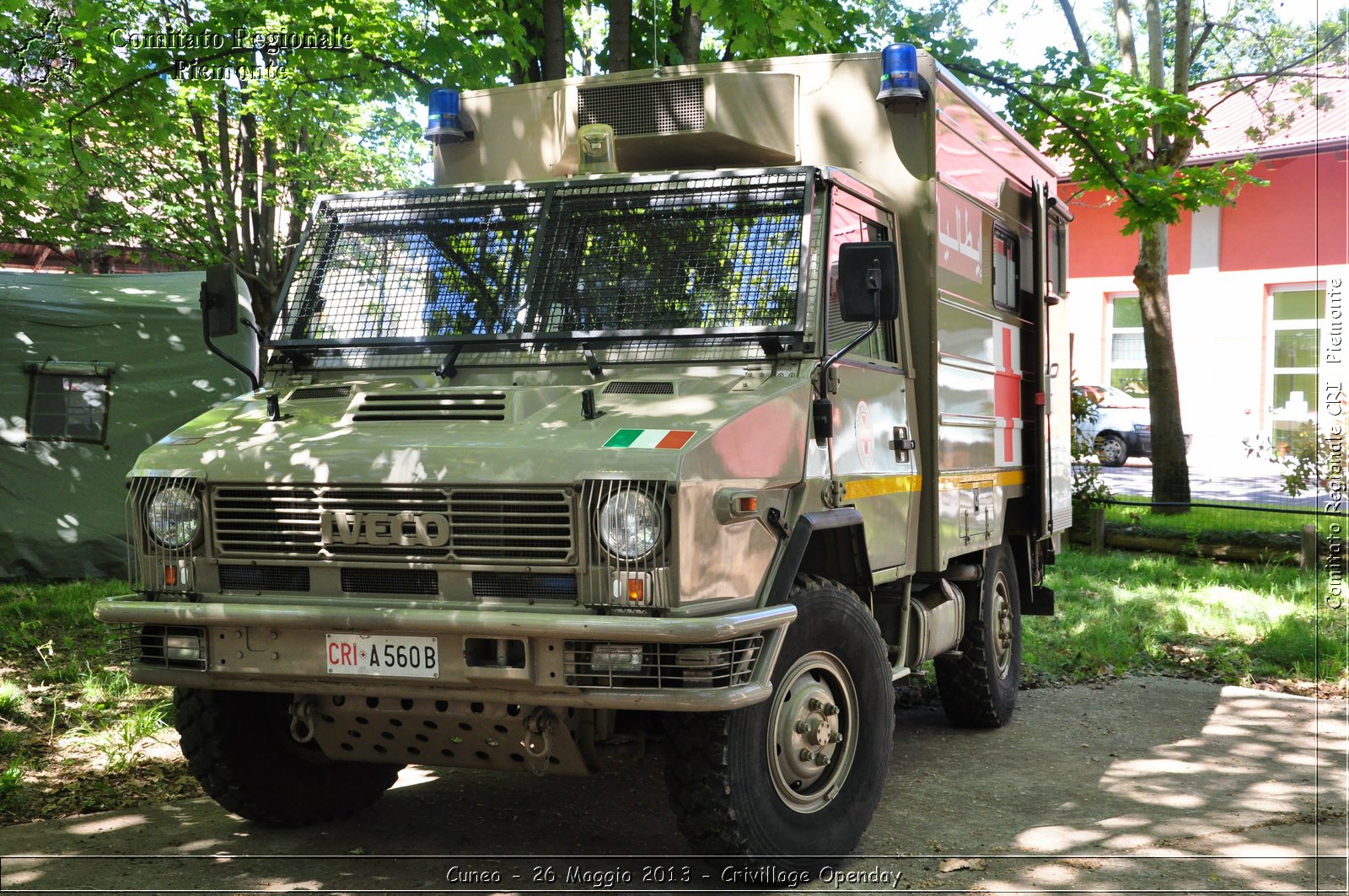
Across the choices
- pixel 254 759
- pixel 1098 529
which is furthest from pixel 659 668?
pixel 1098 529

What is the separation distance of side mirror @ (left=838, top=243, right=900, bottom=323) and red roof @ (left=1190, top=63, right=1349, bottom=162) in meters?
7.39

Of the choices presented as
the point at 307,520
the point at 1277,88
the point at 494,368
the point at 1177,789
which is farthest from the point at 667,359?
the point at 1277,88

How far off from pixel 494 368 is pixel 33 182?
20.1 ft

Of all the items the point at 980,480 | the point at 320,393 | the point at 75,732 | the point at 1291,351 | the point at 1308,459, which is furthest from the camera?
the point at 1291,351

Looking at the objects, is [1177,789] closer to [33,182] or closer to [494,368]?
[494,368]

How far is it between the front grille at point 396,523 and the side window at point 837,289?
145 cm

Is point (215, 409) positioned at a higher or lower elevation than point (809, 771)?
higher

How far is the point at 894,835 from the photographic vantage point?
5543mm

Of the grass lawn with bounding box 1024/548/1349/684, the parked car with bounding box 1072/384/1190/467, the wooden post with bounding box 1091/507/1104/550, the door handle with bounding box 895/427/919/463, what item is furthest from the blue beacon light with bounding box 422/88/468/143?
the parked car with bounding box 1072/384/1190/467

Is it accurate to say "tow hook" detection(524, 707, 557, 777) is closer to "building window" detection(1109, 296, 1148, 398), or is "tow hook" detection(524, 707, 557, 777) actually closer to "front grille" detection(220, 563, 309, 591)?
"front grille" detection(220, 563, 309, 591)

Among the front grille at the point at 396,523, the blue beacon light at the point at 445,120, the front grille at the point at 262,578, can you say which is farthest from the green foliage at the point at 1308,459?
the front grille at the point at 262,578

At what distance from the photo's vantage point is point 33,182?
31.8 ft

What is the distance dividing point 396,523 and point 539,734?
87 centimetres

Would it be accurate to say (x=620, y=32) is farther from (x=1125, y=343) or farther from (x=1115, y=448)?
(x=1125, y=343)
